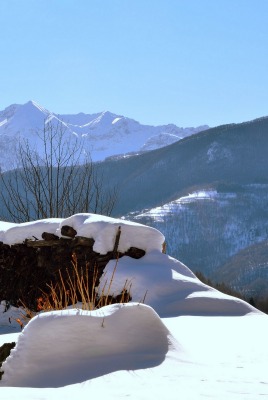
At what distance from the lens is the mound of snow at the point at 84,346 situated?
3.85m

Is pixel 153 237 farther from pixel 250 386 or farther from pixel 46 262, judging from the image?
pixel 250 386

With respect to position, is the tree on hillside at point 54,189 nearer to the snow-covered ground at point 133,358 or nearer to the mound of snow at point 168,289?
the mound of snow at point 168,289

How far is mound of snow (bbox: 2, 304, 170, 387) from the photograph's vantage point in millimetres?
3848

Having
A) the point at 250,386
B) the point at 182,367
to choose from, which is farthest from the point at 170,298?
the point at 250,386

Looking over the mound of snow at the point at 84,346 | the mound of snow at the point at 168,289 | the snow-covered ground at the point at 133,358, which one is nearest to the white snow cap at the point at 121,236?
the mound of snow at the point at 168,289

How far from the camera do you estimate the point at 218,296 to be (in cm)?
707

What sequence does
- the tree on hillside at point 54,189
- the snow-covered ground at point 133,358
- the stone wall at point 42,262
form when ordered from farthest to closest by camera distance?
the tree on hillside at point 54,189 → the stone wall at point 42,262 → the snow-covered ground at point 133,358

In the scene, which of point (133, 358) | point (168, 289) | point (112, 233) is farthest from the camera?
point (112, 233)

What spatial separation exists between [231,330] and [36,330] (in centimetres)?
215

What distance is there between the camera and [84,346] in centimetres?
410

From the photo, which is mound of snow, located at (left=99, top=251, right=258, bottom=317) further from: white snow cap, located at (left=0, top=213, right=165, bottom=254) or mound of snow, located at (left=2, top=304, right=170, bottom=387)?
mound of snow, located at (left=2, top=304, right=170, bottom=387)

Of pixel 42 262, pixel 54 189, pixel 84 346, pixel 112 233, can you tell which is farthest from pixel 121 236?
pixel 54 189

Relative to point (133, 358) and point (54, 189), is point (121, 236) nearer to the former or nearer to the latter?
point (133, 358)

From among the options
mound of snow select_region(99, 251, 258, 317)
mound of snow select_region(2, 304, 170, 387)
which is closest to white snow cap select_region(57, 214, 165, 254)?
mound of snow select_region(99, 251, 258, 317)
